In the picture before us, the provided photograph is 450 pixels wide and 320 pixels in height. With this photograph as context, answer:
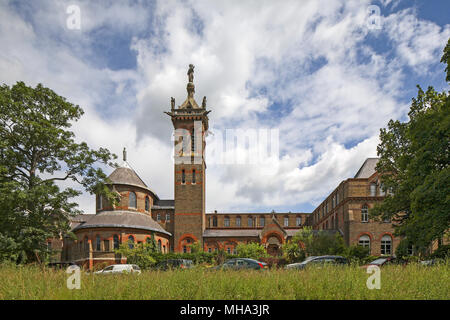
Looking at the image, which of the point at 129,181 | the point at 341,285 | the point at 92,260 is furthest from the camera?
the point at 129,181

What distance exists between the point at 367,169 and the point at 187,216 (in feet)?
81.0

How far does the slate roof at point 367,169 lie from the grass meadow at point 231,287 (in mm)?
33740

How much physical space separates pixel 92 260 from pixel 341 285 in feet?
112

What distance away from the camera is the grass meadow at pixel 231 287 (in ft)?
24.5

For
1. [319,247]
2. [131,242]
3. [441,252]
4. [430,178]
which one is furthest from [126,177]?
[430,178]

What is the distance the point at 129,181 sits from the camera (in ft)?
143

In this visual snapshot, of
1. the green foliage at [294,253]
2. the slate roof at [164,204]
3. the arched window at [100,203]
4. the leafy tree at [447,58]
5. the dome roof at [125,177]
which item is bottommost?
the green foliage at [294,253]

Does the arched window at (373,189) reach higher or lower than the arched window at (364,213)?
higher

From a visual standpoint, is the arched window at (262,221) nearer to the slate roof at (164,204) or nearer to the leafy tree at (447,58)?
the slate roof at (164,204)

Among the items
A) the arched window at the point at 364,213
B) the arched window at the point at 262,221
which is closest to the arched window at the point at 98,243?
the arched window at the point at 364,213

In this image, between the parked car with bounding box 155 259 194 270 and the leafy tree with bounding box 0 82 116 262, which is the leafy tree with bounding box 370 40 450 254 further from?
the leafy tree with bounding box 0 82 116 262

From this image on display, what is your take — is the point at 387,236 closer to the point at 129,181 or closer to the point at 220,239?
the point at 220,239
